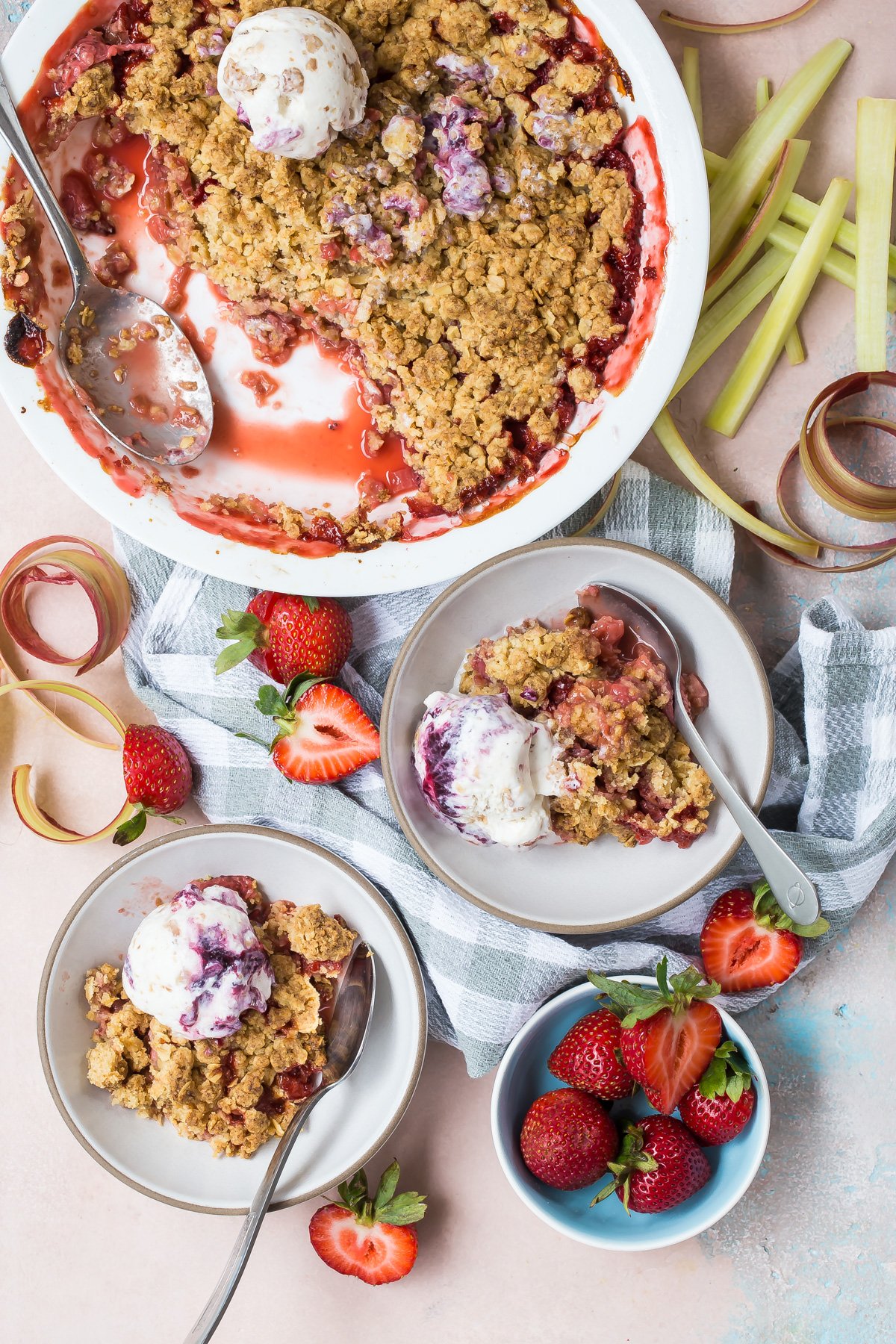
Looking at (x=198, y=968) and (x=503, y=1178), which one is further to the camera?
(x=503, y=1178)

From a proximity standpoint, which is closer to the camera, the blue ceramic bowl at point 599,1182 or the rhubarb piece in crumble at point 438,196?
the rhubarb piece in crumble at point 438,196

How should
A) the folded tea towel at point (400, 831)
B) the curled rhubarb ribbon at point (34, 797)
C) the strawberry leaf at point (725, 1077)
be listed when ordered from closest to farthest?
the strawberry leaf at point (725, 1077) < the folded tea towel at point (400, 831) < the curled rhubarb ribbon at point (34, 797)

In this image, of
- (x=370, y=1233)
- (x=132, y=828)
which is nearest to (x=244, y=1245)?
(x=370, y=1233)

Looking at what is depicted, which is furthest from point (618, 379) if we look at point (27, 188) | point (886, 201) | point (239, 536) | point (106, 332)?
point (27, 188)

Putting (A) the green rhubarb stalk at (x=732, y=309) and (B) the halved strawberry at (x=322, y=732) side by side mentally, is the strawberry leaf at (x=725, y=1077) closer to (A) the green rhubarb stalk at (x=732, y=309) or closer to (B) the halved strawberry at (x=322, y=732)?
(B) the halved strawberry at (x=322, y=732)

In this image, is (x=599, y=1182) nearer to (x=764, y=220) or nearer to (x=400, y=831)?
(x=400, y=831)

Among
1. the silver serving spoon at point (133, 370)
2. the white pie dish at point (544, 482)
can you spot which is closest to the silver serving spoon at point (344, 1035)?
the white pie dish at point (544, 482)
